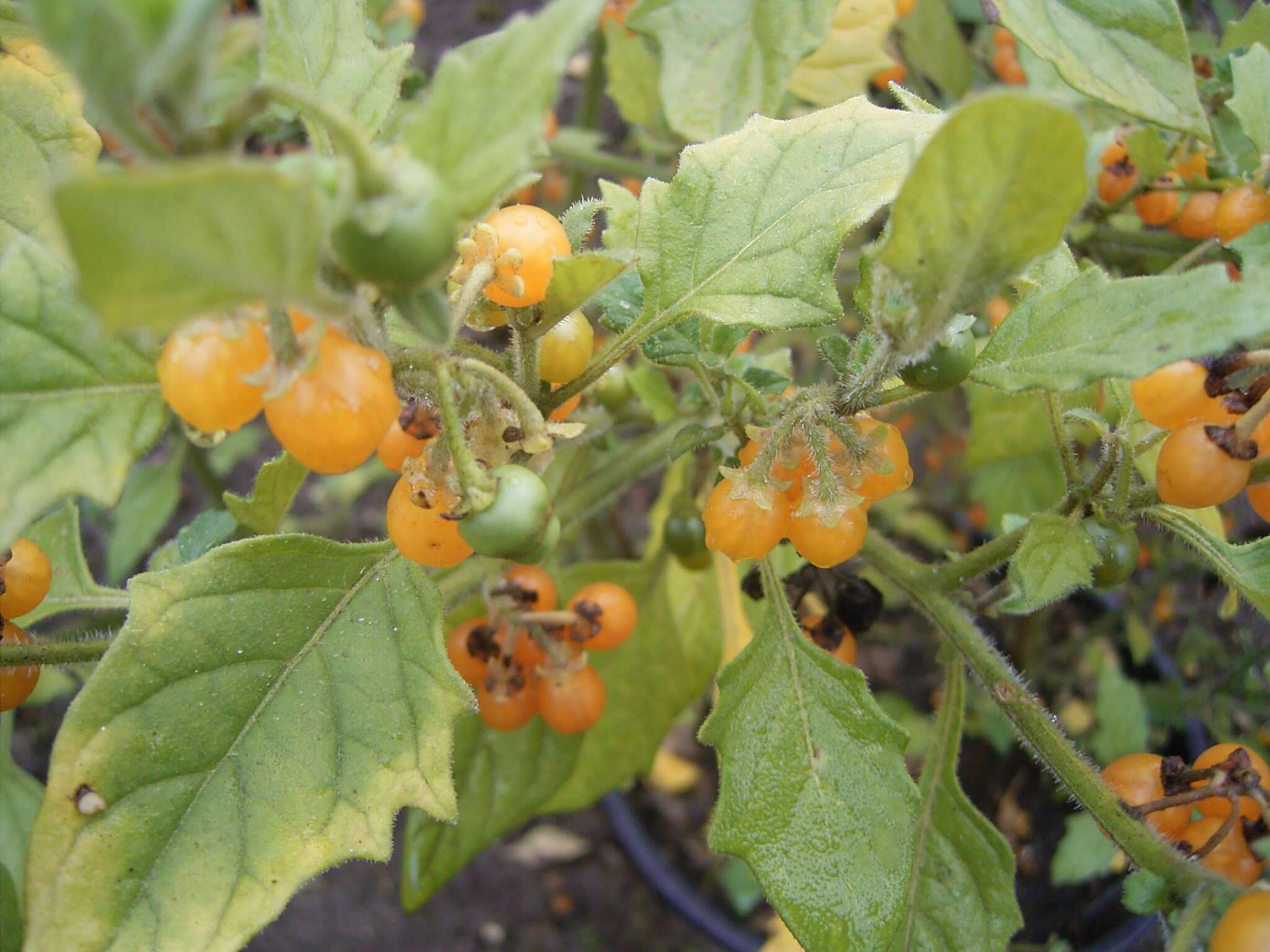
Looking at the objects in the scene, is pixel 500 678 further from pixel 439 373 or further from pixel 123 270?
pixel 123 270

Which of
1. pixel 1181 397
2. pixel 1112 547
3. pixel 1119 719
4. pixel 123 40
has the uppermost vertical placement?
pixel 123 40

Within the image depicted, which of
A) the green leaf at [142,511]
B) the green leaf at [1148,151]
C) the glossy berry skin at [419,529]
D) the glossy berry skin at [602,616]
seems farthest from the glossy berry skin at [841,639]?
→ the green leaf at [142,511]

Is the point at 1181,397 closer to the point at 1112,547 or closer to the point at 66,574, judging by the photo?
the point at 1112,547

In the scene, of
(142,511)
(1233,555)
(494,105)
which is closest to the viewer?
(494,105)

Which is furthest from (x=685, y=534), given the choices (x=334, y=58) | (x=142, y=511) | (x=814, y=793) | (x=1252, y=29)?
(x=142, y=511)

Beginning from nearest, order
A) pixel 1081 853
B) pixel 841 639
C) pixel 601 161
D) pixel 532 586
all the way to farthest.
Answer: pixel 532 586 → pixel 841 639 → pixel 1081 853 → pixel 601 161

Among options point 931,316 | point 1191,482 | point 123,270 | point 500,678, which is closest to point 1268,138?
point 1191,482

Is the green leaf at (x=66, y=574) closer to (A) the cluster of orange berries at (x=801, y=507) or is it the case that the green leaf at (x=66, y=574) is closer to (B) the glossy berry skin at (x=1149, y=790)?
(A) the cluster of orange berries at (x=801, y=507)
